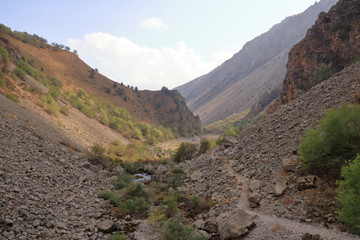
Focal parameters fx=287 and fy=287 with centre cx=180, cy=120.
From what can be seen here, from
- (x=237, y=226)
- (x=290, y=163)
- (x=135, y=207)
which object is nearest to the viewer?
(x=237, y=226)

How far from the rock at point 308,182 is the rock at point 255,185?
2.32 metres

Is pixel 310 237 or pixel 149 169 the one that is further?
pixel 149 169

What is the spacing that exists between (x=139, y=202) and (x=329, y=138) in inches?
420

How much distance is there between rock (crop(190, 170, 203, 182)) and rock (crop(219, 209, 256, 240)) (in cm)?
1019

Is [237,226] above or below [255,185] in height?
above

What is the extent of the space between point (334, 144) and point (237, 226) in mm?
6988

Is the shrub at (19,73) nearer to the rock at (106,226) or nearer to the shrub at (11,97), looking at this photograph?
the shrub at (11,97)

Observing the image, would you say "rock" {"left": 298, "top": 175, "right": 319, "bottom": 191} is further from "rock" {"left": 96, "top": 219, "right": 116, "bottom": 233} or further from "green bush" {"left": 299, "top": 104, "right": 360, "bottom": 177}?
"rock" {"left": 96, "top": 219, "right": 116, "bottom": 233}

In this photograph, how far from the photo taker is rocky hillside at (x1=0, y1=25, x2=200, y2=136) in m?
59.8

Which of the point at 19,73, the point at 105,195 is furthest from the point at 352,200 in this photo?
the point at 19,73

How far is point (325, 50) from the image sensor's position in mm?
39750

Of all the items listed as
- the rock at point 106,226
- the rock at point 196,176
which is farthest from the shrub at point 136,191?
the rock at point 106,226

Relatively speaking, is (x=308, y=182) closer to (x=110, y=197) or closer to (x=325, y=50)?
(x=110, y=197)

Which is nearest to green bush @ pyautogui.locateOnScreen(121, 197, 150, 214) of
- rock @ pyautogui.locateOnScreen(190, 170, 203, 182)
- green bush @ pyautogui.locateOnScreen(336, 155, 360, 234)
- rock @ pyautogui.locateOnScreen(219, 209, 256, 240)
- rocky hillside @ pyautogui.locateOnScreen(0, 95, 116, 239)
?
rocky hillside @ pyautogui.locateOnScreen(0, 95, 116, 239)
